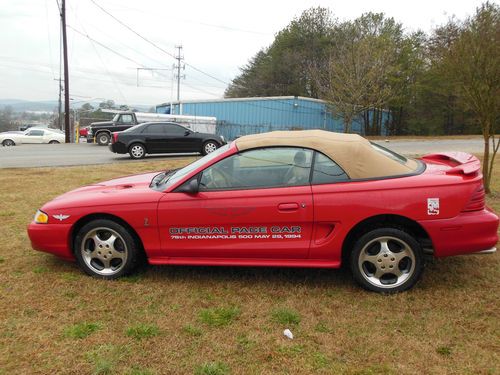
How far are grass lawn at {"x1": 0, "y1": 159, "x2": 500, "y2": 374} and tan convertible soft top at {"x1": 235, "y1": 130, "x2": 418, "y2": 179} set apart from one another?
104 cm

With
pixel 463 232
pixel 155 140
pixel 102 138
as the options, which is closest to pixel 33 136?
pixel 102 138

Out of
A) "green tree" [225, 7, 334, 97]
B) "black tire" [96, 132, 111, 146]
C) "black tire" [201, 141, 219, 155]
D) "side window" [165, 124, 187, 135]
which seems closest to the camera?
"side window" [165, 124, 187, 135]

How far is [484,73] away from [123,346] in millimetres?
6960

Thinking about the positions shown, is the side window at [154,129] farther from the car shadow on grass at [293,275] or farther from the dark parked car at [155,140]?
the car shadow on grass at [293,275]

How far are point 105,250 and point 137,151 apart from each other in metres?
12.3

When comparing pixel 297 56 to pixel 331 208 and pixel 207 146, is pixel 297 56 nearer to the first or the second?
pixel 207 146

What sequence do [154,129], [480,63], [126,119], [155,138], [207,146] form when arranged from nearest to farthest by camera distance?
1. [480,63]
2. [155,138]
3. [154,129]
4. [207,146]
5. [126,119]

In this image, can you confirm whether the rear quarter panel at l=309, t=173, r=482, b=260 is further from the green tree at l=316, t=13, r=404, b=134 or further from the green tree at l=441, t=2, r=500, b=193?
the green tree at l=316, t=13, r=404, b=134

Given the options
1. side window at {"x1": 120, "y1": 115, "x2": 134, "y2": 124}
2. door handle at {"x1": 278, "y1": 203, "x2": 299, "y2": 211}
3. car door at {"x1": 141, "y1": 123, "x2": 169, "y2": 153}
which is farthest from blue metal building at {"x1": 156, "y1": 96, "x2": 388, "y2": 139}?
door handle at {"x1": 278, "y1": 203, "x2": 299, "y2": 211}

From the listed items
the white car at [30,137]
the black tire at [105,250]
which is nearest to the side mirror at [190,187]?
the black tire at [105,250]

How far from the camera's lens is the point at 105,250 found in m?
4.01

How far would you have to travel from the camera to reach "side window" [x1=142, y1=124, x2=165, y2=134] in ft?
52.4

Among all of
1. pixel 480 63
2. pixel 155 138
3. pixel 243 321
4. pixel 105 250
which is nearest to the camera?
pixel 243 321

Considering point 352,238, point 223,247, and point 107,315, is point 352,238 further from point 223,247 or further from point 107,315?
point 107,315
